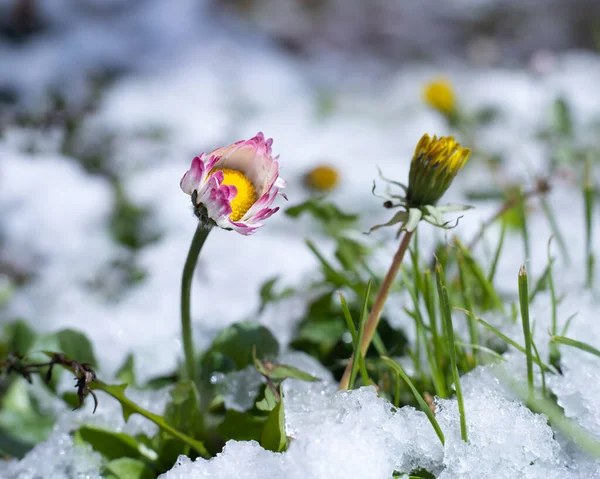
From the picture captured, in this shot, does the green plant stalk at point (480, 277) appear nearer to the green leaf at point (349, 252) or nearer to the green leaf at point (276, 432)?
the green leaf at point (349, 252)

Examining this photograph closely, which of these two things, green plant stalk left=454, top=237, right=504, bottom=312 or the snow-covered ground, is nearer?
the snow-covered ground

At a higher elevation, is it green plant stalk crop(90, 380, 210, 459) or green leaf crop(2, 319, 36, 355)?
green plant stalk crop(90, 380, 210, 459)

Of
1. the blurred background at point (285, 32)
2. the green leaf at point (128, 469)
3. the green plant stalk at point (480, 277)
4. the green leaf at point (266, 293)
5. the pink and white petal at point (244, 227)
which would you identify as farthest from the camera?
the blurred background at point (285, 32)

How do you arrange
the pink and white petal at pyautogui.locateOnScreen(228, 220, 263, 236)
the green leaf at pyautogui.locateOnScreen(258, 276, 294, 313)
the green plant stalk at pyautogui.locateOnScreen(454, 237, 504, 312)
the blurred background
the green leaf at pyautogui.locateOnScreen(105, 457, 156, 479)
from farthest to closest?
the blurred background
the green leaf at pyautogui.locateOnScreen(258, 276, 294, 313)
the green plant stalk at pyautogui.locateOnScreen(454, 237, 504, 312)
the green leaf at pyautogui.locateOnScreen(105, 457, 156, 479)
the pink and white petal at pyautogui.locateOnScreen(228, 220, 263, 236)

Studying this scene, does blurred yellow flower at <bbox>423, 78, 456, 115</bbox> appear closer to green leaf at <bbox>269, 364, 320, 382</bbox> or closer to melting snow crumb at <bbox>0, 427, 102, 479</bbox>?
green leaf at <bbox>269, 364, 320, 382</bbox>

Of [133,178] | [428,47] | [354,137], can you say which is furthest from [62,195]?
[428,47]

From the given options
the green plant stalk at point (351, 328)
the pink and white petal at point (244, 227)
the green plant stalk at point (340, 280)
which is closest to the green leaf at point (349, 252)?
the green plant stalk at point (340, 280)

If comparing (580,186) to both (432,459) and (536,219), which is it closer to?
(536,219)

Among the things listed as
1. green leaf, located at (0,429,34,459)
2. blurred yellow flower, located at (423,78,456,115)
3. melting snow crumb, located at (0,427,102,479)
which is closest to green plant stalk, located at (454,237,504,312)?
melting snow crumb, located at (0,427,102,479)
